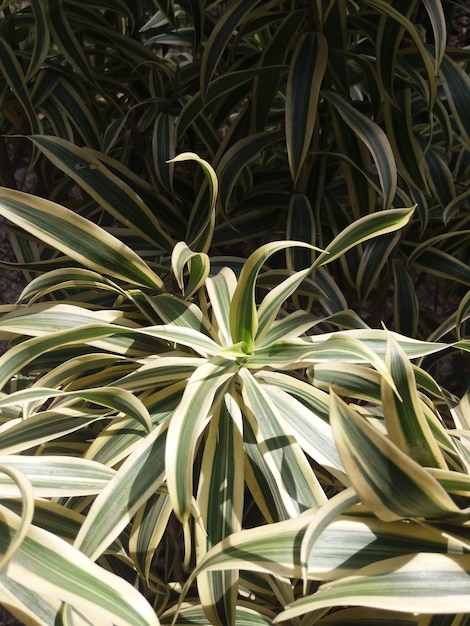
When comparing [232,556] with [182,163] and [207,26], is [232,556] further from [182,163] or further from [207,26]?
[207,26]

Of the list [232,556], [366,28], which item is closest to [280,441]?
[232,556]

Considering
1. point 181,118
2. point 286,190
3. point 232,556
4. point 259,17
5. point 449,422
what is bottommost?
point 449,422

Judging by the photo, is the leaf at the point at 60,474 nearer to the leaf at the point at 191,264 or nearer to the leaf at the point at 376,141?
the leaf at the point at 191,264

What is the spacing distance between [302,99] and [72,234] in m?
0.35

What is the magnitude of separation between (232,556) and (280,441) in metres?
0.13

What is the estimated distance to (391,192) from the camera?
2.81 feet

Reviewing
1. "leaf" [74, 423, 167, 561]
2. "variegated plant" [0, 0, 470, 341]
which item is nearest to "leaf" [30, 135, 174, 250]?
"variegated plant" [0, 0, 470, 341]

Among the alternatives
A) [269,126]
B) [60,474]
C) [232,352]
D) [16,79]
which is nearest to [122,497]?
[60,474]

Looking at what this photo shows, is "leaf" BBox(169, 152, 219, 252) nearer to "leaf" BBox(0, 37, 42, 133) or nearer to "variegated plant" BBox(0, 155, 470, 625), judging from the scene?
"variegated plant" BBox(0, 155, 470, 625)

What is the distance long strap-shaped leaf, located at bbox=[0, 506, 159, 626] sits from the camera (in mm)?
433

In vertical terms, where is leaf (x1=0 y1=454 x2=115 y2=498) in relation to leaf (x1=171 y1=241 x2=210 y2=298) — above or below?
below

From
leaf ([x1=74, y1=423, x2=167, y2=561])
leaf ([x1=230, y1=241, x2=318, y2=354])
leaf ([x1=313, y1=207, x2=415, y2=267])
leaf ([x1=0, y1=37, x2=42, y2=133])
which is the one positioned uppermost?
leaf ([x1=0, y1=37, x2=42, y2=133])

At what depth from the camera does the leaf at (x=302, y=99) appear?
2.76 ft

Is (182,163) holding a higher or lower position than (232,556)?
higher
